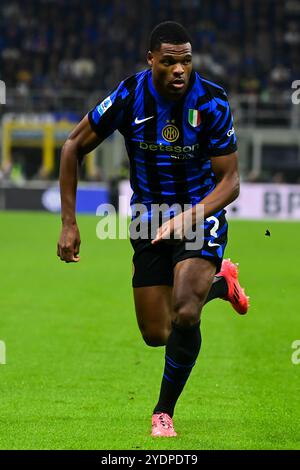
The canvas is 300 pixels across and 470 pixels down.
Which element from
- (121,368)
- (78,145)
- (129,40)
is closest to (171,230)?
(78,145)

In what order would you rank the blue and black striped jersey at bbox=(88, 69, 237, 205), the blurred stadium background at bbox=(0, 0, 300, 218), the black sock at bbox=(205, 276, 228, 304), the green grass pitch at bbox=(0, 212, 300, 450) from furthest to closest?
1. the blurred stadium background at bbox=(0, 0, 300, 218)
2. the black sock at bbox=(205, 276, 228, 304)
3. the blue and black striped jersey at bbox=(88, 69, 237, 205)
4. the green grass pitch at bbox=(0, 212, 300, 450)

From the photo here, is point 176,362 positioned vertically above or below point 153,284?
below

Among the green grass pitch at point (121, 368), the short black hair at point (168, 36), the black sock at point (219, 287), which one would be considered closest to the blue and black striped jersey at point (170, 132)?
the short black hair at point (168, 36)

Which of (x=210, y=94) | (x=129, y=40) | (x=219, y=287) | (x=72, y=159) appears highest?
(x=129, y=40)

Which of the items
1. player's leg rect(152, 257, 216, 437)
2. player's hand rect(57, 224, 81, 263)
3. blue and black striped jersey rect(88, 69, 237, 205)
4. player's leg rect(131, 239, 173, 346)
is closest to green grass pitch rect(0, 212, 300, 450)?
player's leg rect(152, 257, 216, 437)

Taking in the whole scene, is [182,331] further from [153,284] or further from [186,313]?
[153,284]

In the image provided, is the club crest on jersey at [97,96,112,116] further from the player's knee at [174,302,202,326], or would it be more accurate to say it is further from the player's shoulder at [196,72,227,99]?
the player's knee at [174,302,202,326]

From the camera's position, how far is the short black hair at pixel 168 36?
6094mm

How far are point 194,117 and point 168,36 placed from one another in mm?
521

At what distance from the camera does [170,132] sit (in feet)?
20.7

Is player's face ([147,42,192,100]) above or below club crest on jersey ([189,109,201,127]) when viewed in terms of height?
above

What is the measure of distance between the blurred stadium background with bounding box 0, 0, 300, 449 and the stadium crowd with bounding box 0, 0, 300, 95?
55 mm

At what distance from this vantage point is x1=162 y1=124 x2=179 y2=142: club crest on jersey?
20.7 ft

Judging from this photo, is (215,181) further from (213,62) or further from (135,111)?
(213,62)
